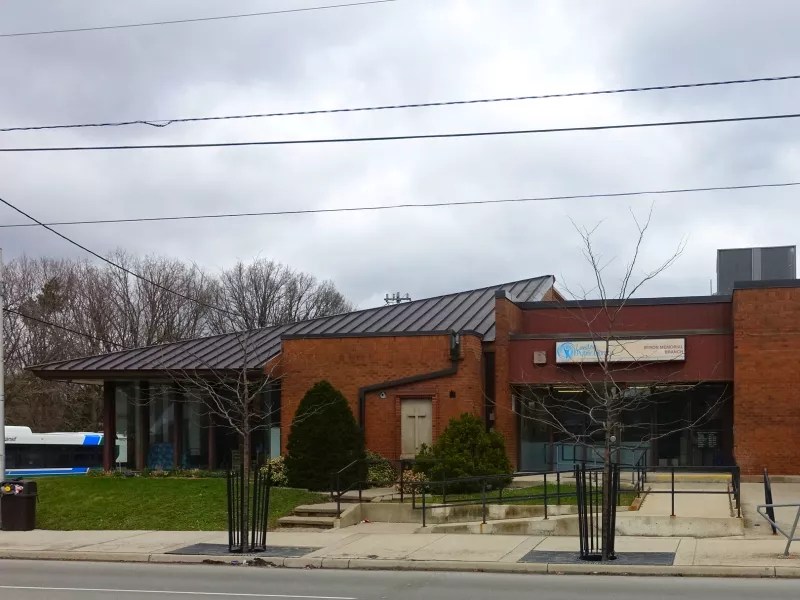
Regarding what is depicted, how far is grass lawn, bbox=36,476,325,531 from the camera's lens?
21.0 meters

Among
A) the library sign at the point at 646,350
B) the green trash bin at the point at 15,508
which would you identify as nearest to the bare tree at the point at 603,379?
the library sign at the point at 646,350

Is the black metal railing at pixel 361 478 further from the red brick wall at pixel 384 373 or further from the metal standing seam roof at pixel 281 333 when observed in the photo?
the metal standing seam roof at pixel 281 333

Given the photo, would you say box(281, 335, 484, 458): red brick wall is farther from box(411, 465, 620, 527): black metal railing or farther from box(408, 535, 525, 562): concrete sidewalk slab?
box(408, 535, 525, 562): concrete sidewalk slab

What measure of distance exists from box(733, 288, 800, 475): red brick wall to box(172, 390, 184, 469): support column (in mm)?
16537

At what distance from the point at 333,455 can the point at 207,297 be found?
135 feet

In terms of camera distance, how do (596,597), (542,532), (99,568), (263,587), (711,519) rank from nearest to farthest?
(596,597)
(263,587)
(99,568)
(711,519)
(542,532)

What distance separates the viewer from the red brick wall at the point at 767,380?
25.0 metres

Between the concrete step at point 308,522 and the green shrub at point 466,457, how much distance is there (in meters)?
3.13

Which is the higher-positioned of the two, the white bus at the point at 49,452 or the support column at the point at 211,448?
the support column at the point at 211,448

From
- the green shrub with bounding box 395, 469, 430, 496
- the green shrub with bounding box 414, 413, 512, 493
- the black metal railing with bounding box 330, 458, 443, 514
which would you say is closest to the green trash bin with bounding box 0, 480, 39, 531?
the black metal railing with bounding box 330, 458, 443, 514

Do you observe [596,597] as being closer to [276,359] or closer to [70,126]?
[70,126]

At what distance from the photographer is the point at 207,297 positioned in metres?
63.2

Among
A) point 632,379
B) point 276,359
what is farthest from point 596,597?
point 276,359

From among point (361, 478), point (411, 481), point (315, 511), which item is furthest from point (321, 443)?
point (315, 511)
